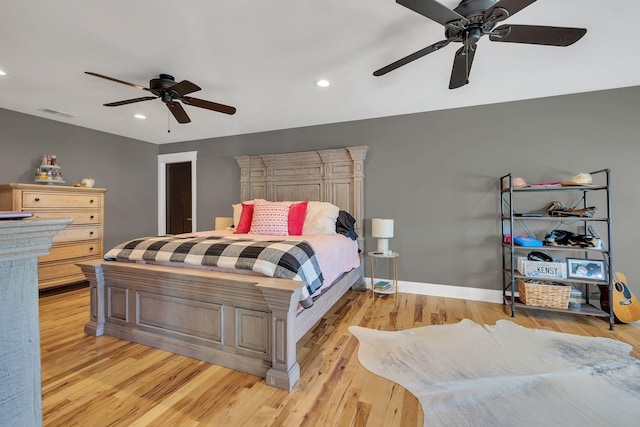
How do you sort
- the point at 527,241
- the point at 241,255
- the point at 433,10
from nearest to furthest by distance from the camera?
1. the point at 433,10
2. the point at 241,255
3. the point at 527,241

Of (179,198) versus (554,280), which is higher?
(179,198)

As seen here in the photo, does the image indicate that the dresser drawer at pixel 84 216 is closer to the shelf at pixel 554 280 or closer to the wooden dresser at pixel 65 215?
the wooden dresser at pixel 65 215

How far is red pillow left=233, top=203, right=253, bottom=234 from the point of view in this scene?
3446mm

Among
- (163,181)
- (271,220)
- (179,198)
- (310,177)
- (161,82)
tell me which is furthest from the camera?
(179,198)

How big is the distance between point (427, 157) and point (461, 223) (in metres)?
0.91

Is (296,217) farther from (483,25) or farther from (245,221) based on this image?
(483,25)

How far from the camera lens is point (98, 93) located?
116 inches

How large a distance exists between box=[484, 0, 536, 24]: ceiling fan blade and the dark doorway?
208 inches

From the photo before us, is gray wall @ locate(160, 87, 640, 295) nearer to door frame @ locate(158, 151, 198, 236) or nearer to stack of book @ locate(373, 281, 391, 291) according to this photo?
stack of book @ locate(373, 281, 391, 291)

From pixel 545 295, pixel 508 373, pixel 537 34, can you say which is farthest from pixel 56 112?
pixel 545 295

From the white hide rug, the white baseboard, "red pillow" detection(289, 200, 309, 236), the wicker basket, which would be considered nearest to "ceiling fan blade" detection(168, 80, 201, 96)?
"red pillow" detection(289, 200, 309, 236)

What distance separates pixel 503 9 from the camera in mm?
1449

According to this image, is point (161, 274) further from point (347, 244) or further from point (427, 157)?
point (427, 157)

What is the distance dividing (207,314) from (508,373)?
2047 mm
